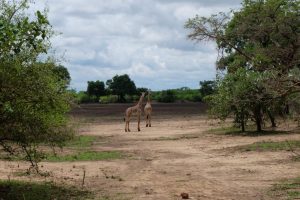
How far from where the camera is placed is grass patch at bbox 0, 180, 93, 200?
1162 cm

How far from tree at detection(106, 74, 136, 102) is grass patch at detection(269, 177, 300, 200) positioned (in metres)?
70.4

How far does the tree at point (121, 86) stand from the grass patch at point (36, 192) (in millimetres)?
69905

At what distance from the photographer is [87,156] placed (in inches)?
752

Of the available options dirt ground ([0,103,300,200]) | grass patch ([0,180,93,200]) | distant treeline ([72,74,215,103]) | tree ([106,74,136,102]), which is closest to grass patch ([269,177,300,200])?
dirt ground ([0,103,300,200])

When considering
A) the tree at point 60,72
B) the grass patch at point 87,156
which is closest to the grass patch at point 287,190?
the tree at point 60,72

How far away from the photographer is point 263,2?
36.9 m

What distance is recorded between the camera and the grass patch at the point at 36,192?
11.6 meters

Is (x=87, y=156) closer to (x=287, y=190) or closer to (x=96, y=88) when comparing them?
(x=287, y=190)

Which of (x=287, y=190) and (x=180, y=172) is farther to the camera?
(x=180, y=172)

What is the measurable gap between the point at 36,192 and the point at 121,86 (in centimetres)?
7245

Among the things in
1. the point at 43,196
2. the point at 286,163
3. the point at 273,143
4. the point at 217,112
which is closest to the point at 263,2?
the point at 217,112

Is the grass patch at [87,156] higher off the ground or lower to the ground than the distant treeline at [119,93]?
lower

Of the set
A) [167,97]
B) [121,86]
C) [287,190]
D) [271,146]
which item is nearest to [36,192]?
[287,190]

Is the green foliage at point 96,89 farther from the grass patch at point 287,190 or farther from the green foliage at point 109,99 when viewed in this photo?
the grass patch at point 287,190
